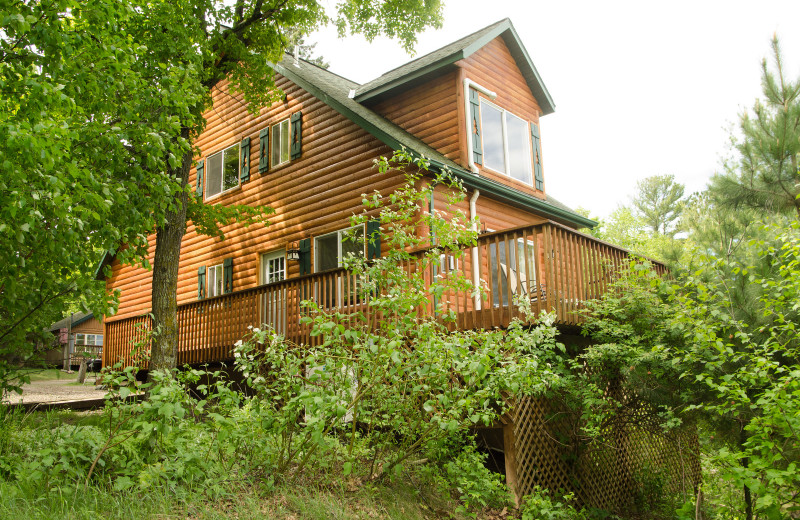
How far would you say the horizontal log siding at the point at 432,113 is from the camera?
12.6 m

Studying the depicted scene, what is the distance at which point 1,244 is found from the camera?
5219mm

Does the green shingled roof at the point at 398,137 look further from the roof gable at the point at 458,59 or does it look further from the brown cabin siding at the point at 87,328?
the brown cabin siding at the point at 87,328

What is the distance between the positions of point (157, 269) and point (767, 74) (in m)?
9.84

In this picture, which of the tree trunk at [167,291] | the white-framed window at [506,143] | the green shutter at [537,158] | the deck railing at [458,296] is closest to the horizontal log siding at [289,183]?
the deck railing at [458,296]

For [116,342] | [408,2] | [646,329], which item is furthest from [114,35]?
[116,342]

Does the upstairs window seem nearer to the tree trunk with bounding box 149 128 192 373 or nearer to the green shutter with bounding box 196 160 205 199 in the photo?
the green shutter with bounding box 196 160 205 199

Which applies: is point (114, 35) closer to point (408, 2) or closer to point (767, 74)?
point (408, 2)

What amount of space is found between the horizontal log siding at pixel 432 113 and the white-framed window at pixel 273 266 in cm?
393

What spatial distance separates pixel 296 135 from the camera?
45.6 ft

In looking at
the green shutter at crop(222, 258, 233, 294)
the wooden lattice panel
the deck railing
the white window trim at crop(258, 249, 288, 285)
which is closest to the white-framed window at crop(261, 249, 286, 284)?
the white window trim at crop(258, 249, 288, 285)

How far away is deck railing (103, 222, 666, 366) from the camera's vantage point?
7.45 metres

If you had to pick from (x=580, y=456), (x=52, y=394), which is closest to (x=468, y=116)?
(x=580, y=456)

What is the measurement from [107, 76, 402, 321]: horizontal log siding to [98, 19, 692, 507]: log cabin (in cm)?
3

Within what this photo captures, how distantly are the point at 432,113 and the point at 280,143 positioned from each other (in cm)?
381
